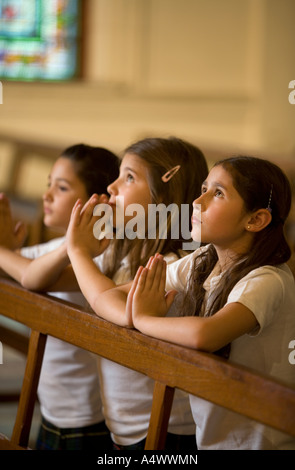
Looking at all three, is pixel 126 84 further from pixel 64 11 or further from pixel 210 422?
pixel 210 422

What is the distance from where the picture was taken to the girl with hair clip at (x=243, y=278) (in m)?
1.78

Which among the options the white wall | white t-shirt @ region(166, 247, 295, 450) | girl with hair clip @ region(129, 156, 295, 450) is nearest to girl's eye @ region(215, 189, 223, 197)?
girl with hair clip @ region(129, 156, 295, 450)

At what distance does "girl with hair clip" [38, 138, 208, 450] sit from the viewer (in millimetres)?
2105

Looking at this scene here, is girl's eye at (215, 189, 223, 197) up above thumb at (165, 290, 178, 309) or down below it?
above

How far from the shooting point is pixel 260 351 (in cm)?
180

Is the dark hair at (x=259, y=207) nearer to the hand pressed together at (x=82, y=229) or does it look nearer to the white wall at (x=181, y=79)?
the hand pressed together at (x=82, y=229)

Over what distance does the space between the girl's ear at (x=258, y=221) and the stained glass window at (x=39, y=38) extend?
708 centimetres

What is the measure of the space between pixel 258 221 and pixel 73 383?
115cm

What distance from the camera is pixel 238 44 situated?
353 inches

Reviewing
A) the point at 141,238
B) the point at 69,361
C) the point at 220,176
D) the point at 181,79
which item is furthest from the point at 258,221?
the point at 181,79

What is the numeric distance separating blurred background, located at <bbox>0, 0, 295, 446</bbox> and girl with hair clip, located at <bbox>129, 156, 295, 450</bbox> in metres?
6.39

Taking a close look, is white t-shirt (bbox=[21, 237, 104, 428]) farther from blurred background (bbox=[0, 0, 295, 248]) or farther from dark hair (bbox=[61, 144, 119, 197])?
blurred background (bbox=[0, 0, 295, 248])

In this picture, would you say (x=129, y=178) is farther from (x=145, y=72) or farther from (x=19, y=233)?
(x=145, y=72)

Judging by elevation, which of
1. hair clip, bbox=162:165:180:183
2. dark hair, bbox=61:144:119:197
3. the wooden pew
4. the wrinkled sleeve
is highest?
hair clip, bbox=162:165:180:183
